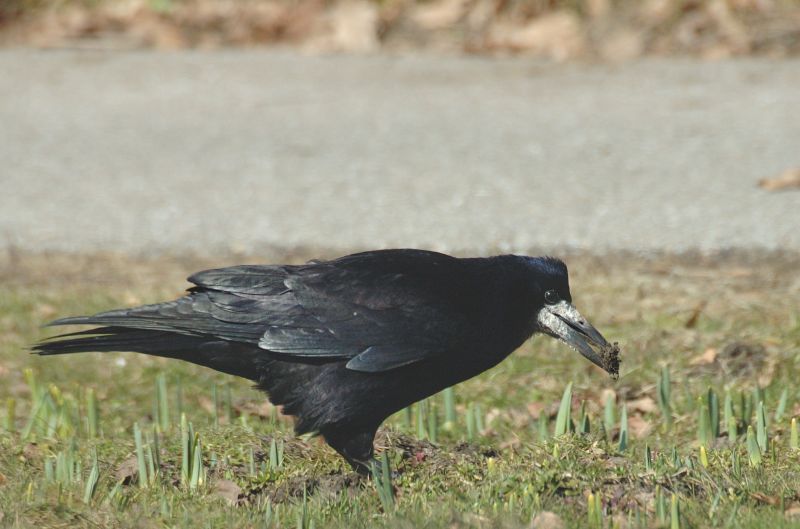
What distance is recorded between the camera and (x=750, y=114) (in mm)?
8617

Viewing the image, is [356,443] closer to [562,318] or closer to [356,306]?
[356,306]

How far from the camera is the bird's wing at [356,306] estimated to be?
412 cm

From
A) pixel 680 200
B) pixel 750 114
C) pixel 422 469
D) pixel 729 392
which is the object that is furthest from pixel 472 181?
pixel 422 469

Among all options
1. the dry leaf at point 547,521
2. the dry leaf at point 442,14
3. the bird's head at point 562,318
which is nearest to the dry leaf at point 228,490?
the dry leaf at point 547,521

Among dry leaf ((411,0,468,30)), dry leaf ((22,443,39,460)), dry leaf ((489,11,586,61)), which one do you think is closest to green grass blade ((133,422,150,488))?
dry leaf ((22,443,39,460))

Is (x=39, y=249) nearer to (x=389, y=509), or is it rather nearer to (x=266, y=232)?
(x=266, y=232)

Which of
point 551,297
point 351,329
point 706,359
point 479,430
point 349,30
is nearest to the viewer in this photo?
point 351,329

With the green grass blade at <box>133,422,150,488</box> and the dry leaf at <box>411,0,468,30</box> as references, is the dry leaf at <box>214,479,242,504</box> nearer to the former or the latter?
the green grass blade at <box>133,422,150,488</box>

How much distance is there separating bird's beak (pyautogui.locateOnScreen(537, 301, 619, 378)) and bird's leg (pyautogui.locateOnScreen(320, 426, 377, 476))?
60 cm

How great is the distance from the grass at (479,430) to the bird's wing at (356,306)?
0.31m

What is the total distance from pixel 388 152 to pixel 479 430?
3.82m

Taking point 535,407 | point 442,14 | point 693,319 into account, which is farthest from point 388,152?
point 535,407

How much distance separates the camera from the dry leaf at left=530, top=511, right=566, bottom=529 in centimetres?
343

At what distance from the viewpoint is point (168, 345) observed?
4.21 meters
